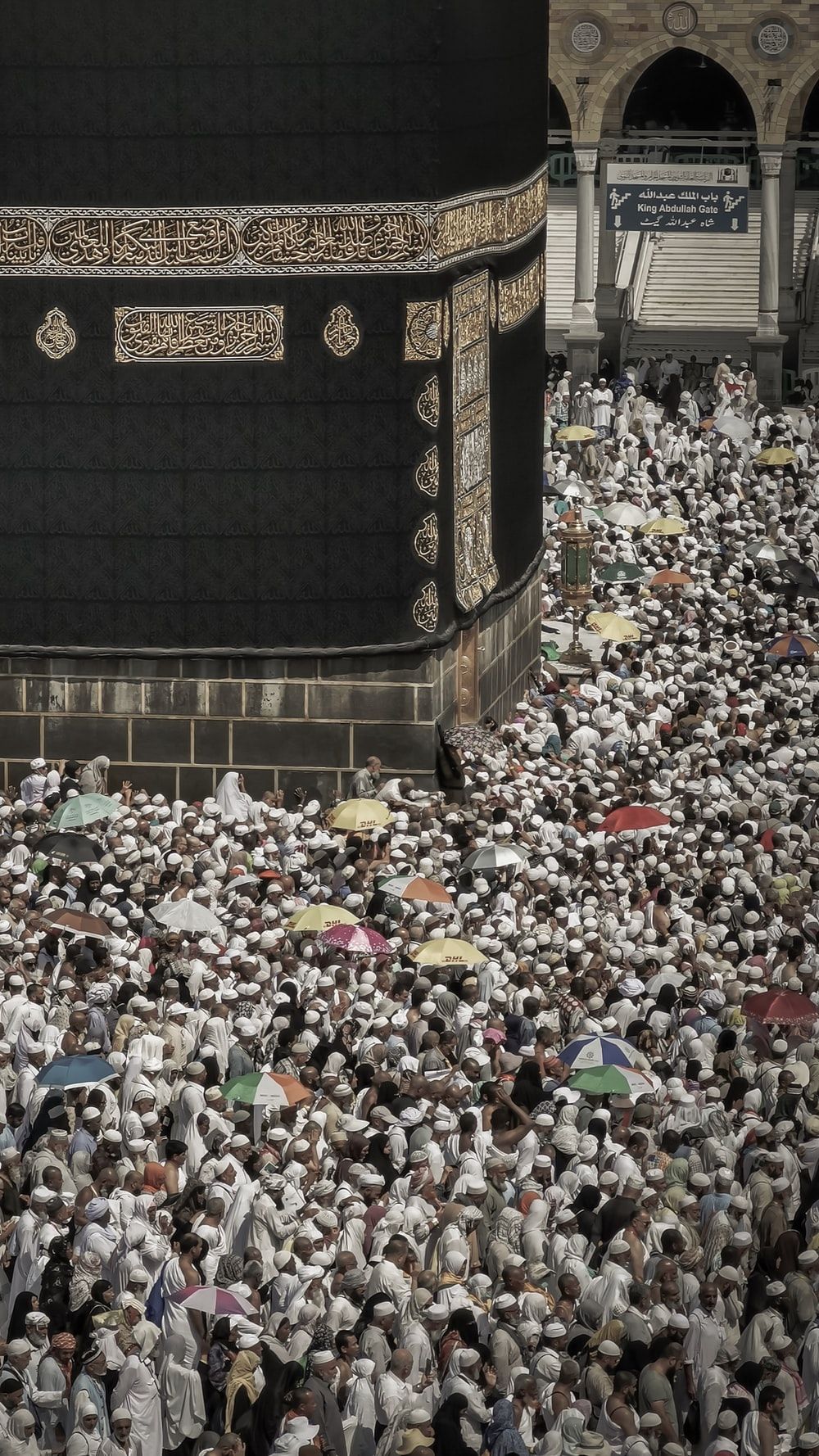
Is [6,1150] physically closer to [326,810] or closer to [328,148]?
[326,810]

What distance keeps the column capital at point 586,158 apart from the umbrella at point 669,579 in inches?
592

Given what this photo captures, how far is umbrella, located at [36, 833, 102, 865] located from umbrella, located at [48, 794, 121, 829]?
642 millimetres

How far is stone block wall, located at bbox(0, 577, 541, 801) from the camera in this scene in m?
23.1

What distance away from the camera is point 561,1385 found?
12.2 meters

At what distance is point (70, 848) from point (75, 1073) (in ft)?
14.9

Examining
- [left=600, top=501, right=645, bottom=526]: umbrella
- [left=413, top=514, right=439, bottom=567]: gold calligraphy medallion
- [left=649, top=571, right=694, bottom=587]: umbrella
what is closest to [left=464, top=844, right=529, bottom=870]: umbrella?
[left=413, top=514, right=439, bottom=567]: gold calligraphy medallion

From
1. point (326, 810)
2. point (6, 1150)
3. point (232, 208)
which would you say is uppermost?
point (232, 208)

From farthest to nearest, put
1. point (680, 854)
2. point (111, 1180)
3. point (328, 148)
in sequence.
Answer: point (328, 148), point (680, 854), point (111, 1180)

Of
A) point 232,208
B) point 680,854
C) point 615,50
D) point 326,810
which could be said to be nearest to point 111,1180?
point 680,854

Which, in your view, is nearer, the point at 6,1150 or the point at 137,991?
the point at 6,1150

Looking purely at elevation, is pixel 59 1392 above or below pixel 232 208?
below

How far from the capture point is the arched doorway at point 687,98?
5053 centimetres

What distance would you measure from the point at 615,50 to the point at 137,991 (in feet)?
92.2

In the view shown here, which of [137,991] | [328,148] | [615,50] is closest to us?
[137,991]
